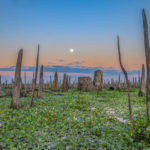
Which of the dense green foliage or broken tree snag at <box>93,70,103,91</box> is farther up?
broken tree snag at <box>93,70,103,91</box>

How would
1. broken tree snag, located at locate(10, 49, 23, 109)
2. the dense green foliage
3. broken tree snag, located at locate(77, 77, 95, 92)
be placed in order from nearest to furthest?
the dense green foliage
broken tree snag, located at locate(10, 49, 23, 109)
broken tree snag, located at locate(77, 77, 95, 92)

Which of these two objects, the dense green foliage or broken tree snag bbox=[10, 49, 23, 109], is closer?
the dense green foliage

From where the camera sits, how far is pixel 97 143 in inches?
219

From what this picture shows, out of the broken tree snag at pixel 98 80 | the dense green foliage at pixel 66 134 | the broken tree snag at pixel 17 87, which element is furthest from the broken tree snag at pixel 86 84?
the dense green foliage at pixel 66 134

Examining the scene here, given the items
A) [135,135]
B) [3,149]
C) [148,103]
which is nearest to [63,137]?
[3,149]

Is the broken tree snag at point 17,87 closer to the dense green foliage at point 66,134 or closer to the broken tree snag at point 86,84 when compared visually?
the dense green foliage at point 66,134

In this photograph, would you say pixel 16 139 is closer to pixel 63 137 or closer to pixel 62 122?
pixel 63 137

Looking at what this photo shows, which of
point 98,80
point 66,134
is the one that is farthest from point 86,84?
point 66,134

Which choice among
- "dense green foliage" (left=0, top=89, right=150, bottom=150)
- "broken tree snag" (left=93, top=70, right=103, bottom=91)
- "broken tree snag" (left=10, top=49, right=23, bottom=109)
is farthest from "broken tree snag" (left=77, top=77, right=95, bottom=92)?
"dense green foliage" (left=0, top=89, right=150, bottom=150)

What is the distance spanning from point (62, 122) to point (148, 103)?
4.11 meters

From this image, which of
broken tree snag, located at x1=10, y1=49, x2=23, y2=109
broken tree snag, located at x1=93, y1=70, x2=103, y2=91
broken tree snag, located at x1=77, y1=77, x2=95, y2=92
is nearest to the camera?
broken tree snag, located at x1=10, y1=49, x2=23, y2=109

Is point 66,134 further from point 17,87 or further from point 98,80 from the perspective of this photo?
point 98,80

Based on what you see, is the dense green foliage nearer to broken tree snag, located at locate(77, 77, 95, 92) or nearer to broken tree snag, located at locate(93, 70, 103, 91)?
broken tree snag, located at locate(77, 77, 95, 92)

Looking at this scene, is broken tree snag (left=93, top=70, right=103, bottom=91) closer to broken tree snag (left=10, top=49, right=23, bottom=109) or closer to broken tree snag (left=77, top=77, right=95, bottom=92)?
broken tree snag (left=77, top=77, right=95, bottom=92)
